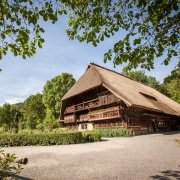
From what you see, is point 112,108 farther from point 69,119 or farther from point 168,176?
point 168,176

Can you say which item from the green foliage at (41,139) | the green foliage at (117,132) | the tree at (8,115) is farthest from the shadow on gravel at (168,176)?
the tree at (8,115)

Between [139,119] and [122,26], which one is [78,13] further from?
[139,119]

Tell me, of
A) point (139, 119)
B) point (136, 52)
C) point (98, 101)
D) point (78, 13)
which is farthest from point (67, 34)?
point (98, 101)

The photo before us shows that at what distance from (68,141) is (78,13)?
12.2 m

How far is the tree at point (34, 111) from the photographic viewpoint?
2082 inches

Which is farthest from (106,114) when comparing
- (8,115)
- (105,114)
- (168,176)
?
(8,115)

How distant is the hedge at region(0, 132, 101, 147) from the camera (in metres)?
15.8

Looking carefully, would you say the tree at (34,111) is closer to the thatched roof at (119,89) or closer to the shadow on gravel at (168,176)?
the thatched roof at (119,89)

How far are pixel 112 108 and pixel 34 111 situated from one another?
36460mm

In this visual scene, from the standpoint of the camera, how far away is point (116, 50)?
5.49 metres

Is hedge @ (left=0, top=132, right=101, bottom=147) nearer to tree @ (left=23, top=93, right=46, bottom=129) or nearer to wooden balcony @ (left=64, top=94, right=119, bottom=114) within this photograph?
wooden balcony @ (left=64, top=94, right=119, bottom=114)

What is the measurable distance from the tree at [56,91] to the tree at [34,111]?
7494 millimetres

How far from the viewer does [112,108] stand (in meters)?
Answer: 24.1

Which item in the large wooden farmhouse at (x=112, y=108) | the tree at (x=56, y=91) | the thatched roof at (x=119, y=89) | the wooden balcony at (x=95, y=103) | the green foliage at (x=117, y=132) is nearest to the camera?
the green foliage at (x=117, y=132)
